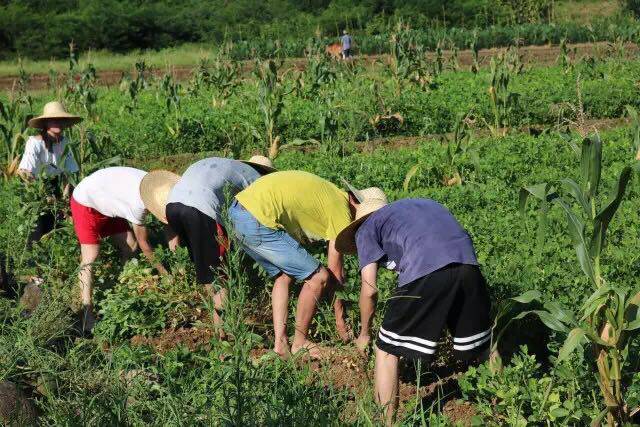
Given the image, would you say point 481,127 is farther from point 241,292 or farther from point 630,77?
point 241,292

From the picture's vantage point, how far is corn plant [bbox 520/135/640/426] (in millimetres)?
4887

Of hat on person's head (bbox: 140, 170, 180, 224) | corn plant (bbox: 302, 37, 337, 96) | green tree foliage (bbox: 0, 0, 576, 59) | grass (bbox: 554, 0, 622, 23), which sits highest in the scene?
hat on person's head (bbox: 140, 170, 180, 224)

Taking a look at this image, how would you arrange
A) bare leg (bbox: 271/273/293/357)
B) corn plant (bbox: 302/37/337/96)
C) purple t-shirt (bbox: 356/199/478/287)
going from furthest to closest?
corn plant (bbox: 302/37/337/96)
bare leg (bbox: 271/273/293/357)
purple t-shirt (bbox: 356/199/478/287)

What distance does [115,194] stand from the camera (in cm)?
749

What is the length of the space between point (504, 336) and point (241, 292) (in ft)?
7.74

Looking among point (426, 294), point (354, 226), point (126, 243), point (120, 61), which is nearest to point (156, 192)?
point (126, 243)

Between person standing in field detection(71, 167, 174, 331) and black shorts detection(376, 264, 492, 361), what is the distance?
2870 mm

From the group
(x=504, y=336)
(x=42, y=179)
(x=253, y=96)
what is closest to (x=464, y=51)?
(x=253, y=96)

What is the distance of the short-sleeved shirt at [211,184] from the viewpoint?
22.1ft

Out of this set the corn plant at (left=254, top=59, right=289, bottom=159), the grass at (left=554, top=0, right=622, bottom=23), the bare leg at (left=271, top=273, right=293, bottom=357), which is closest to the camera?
the bare leg at (left=271, top=273, right=293, bottom=357)

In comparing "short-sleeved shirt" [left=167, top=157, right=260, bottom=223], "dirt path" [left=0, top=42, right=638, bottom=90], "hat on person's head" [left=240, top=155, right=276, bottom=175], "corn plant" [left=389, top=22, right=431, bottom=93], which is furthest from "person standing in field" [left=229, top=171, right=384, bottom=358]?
"dirt path" [left=0, top=42, right=638, bottom=90]

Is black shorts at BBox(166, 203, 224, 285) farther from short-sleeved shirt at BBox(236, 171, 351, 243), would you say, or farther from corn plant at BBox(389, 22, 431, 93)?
corn plant at BBox(389, 22, 431, 93)

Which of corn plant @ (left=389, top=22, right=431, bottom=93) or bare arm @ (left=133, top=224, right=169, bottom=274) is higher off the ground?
bare arm @ (left=133, top=224, right=169, bottom=274)

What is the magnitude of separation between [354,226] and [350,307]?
47.5 inches
